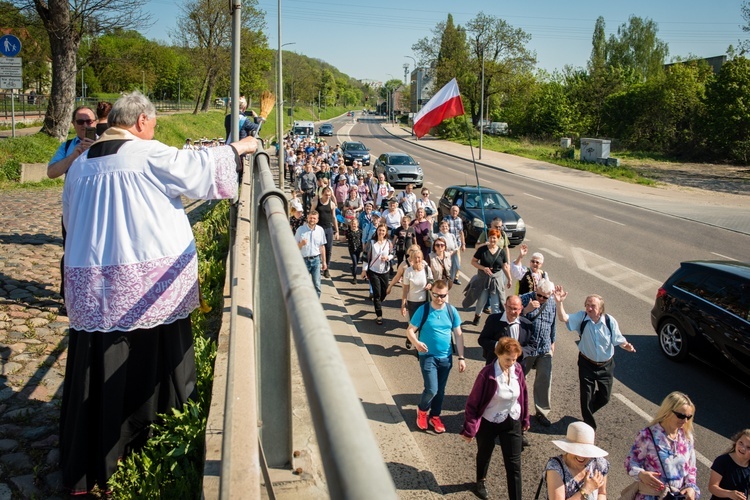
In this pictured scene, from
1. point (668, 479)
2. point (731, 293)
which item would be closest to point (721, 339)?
point (731, 293)

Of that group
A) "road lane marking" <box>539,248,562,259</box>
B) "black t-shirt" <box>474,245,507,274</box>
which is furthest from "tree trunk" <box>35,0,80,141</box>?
"black t-shirt" <box>474,245,507,274</box>

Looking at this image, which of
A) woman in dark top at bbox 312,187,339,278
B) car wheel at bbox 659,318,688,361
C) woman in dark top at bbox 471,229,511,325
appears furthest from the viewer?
woman in dark top at bbox 312,187,339,278

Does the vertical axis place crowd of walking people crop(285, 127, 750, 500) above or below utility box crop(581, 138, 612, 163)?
below

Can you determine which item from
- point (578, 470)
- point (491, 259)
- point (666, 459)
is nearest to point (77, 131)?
point (578, 470)

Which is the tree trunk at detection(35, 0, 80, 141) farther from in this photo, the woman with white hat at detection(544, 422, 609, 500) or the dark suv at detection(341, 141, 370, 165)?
the woman with white hat at detection(544, 422, 609, 500)

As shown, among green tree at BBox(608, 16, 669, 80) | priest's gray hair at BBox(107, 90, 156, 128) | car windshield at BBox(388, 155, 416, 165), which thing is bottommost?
car windshield at BBox(388, 155, 416, 165)

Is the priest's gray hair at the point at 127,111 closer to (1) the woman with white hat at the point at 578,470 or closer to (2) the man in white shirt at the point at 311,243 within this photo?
(1) the woman with white hat at the point at 578,470

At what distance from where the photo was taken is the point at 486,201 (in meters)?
17.8

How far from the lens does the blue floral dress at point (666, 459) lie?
486 cm

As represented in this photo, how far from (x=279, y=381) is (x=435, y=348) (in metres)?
5.22

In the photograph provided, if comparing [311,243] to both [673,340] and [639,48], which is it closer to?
[673,340]

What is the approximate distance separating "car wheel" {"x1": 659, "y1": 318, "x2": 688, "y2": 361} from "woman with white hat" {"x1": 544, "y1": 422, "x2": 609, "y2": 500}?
16.8 feet

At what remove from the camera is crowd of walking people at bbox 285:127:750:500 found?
4.84 meters

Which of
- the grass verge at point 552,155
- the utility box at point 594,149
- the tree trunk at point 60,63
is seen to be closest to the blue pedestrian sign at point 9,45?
the tree trunk at point 60,63
